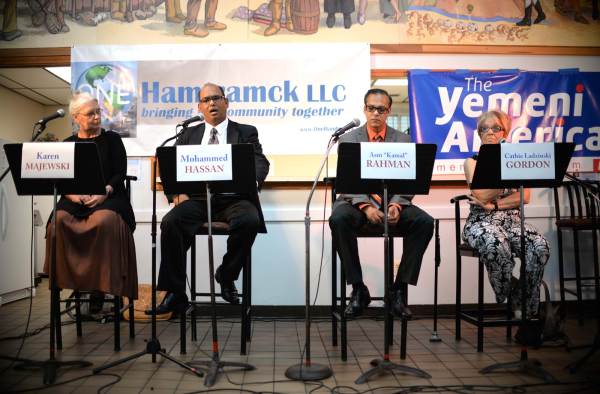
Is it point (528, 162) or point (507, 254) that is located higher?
point (528, 162)

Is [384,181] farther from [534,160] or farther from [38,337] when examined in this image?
[38,337]

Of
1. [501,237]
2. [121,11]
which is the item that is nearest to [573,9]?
[501,237]

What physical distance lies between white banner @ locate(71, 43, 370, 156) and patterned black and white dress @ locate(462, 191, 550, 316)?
5.06 feet

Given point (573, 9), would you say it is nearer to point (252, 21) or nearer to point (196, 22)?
point (252, 21)

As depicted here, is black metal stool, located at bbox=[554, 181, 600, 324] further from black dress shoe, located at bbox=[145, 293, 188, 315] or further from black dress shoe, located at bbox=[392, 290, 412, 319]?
black dress shoe, located at bbox=[145, 293, 188, 315]

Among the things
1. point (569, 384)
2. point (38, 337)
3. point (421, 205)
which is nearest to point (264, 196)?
point (421, 205)

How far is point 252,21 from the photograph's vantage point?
4.23 metres

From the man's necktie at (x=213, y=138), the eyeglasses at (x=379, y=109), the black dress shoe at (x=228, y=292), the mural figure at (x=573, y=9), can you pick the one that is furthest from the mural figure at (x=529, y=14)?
the black dress shoe at (x=228, y=292)

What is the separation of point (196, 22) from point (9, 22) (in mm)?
1625

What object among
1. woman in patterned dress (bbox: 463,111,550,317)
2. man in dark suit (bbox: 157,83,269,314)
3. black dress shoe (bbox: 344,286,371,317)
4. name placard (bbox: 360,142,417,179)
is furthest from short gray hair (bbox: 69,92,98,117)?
woman in patterned dress (bbox: 463,111,550,317)

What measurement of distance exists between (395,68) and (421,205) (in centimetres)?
119

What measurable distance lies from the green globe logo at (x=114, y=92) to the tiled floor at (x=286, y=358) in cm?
166

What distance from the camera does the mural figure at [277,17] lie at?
4227 mm

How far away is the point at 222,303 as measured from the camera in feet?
13.2
